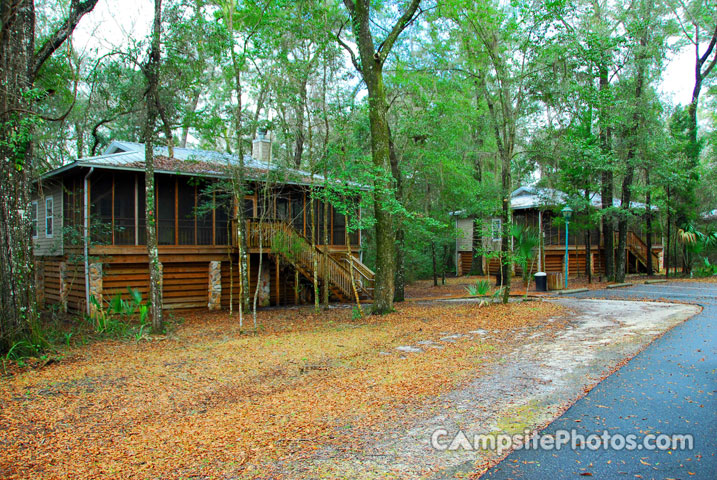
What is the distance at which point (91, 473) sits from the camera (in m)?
3.93

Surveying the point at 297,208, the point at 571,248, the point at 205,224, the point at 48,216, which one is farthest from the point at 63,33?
the point at 571,248

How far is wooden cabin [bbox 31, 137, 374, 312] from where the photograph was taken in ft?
45.6

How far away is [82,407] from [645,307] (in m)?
12.7

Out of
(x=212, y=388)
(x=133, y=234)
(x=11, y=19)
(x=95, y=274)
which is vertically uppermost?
(x=11, y=19)

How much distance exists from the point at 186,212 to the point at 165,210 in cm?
69

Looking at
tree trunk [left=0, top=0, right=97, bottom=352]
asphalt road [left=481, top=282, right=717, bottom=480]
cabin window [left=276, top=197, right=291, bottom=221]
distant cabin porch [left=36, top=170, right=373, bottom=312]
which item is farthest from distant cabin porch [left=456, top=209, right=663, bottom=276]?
tree trunk [left=0, top=0, right=97, bottom=352]

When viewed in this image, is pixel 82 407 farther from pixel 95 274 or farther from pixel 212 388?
pixel 95 274

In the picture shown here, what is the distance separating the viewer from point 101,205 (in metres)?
14.5

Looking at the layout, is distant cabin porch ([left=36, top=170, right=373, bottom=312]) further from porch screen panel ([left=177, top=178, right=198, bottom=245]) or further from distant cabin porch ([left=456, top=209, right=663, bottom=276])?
distant cabin porch ([left=456, top=209, right=663, bottom=276])

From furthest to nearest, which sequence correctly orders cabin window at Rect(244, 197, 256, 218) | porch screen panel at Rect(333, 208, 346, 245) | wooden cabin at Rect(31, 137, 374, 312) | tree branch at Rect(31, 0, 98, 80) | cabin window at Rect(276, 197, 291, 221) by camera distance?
porch screen panel at Rect(333, 208, 346, 245) < cabin window at Rect(276, 197, 291, 221) < cabin window at Rect(244, 197, 256, 218) < wooden cabin at Rect(31, 137, 374, 312) < tree branch at Rect(31, 0, 98, 80)

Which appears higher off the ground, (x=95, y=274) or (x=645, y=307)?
(x=95, y=274)

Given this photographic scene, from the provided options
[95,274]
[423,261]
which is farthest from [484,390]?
[423,261]

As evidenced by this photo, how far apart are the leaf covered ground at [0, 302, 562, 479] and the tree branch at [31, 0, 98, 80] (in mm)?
5853

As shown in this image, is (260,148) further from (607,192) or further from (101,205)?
(607,192)
